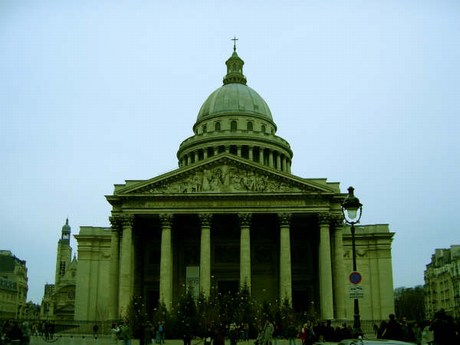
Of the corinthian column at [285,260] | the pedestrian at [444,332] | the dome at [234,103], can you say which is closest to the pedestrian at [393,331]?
the pedestrian at [444,332]

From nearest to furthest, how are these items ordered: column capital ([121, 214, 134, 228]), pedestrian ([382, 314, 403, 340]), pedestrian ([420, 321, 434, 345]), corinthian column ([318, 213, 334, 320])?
pedestrian ([382, 314, 403, 340]) → pedestrian ([420, 321, 434, 345]) → corinthian column ([318, 213, 334, 320]) → column capital ([121, 214, 134, 228])

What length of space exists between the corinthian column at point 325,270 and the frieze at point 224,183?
3917 millimetres

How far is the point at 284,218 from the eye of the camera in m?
50.2

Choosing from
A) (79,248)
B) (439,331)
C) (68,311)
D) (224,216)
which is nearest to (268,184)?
(224,216)

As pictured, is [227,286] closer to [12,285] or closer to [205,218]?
[205,218]

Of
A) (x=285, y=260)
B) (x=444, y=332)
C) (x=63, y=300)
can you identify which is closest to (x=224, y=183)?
(x=285, y=260)

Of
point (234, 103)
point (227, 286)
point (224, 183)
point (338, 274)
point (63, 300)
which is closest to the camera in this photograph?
point (338, 274)

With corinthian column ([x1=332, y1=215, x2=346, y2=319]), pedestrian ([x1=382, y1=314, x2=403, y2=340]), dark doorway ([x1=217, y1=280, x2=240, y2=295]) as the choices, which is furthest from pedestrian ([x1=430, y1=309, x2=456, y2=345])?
dark doorway ([x1=217, y1=280, x2=240, y2=295])

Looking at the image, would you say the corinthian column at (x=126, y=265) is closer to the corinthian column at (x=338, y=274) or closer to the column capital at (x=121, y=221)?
the column capital at (x=121, y=221)

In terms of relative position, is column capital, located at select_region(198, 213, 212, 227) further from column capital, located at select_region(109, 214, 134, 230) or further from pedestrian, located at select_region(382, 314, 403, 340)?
pedestrian, located at select_region(382, 314, 403, 340)

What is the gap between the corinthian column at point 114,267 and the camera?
50.4 m

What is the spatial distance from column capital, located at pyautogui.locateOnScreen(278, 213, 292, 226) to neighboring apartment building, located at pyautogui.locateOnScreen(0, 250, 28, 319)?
68084mm

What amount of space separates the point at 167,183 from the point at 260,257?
13.4 metres

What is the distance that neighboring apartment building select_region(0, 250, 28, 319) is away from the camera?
329ft
